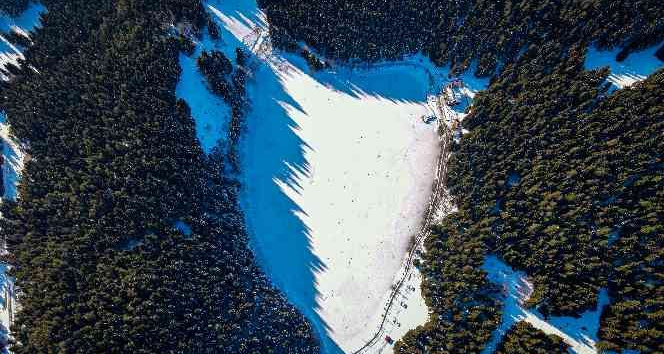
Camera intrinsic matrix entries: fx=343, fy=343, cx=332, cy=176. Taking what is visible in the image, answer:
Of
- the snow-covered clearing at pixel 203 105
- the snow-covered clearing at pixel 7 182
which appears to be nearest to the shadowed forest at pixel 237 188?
the snow-covered clearing at pixel 203 105

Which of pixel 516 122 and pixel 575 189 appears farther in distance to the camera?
pixel 516 122

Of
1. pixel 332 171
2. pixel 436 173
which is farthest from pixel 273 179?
pixel 436 173

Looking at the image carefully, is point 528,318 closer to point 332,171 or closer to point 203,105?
point 332,171

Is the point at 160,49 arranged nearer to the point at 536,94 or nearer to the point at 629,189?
the point at 536,94

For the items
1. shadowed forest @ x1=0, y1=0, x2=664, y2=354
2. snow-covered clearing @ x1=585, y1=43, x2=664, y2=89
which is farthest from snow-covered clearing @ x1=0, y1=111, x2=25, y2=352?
snow-covered clearing @ x1=585, y1=43, x2=664, y2=89

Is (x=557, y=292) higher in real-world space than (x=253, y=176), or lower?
higher

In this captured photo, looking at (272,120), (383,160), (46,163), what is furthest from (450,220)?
(46,163)
